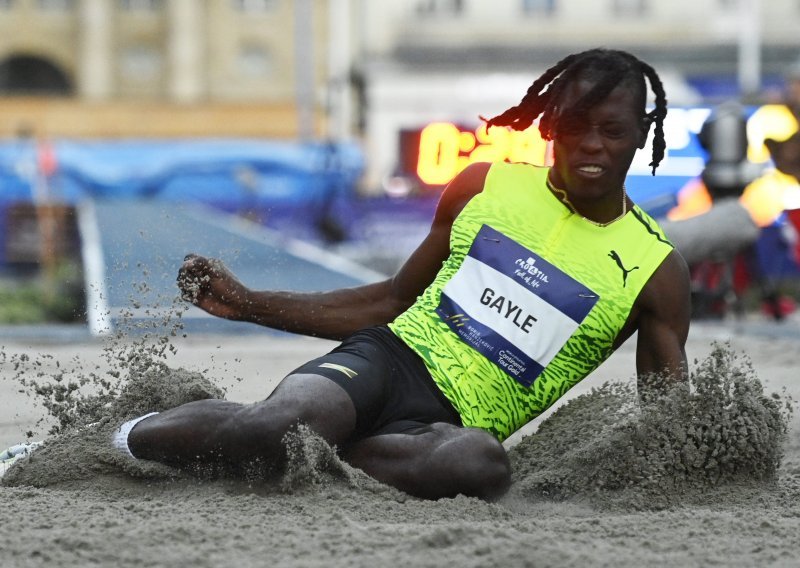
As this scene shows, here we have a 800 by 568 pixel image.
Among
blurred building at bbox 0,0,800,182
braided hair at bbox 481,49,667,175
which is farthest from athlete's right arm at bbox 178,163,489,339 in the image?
blurred building at bbox 0,0,800,182

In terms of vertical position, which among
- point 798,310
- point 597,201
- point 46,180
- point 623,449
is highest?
point 597,201

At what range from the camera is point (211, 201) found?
18969 mm

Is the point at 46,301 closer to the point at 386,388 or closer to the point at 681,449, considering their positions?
the point at 386,388

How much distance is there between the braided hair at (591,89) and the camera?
410 cm

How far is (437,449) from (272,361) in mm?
4607

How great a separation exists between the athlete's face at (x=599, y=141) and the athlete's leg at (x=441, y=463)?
82 centimetres

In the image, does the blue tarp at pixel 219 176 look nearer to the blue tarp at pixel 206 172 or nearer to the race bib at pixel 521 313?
the blue tarp at pixel 206 172

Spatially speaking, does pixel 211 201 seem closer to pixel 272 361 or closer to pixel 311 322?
pixel 272 361

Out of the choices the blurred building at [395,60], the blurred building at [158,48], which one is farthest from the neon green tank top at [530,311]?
the blurred building at [158,48]

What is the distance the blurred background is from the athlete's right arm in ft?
0.94

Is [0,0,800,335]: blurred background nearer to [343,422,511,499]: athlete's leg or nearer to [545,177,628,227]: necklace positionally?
[545,177,628,227]: necklace

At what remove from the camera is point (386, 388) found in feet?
13.3

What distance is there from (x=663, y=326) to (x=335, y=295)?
3.66 ft

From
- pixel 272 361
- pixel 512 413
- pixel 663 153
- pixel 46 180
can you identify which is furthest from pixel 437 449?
pixel 46 180
